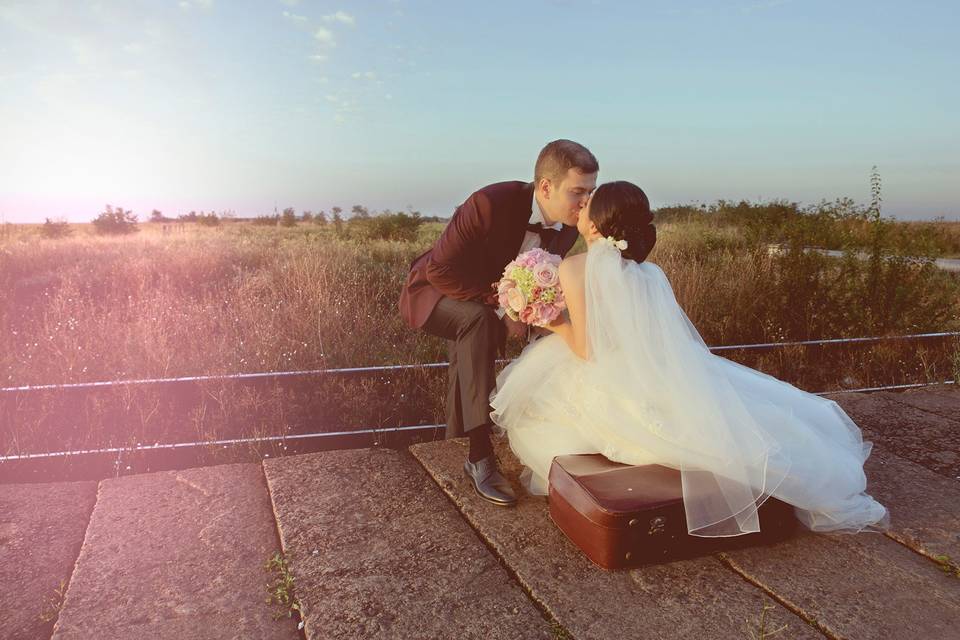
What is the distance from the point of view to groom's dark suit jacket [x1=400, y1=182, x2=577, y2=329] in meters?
3.55

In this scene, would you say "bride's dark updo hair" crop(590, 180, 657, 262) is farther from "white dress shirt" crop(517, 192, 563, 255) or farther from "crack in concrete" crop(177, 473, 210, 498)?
"crack in concrete" crop(177, 473, 210, 498)

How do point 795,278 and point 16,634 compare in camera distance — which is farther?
point 795,278

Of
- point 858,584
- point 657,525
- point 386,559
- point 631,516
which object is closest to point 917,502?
point 858,584

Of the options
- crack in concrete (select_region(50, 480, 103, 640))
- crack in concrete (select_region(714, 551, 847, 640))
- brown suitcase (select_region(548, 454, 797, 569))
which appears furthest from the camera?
brown suitcase (select_region(548, 454, 797, 569))

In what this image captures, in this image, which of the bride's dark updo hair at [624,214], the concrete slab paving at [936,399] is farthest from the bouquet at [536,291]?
the concrete slab paving at [936,399]

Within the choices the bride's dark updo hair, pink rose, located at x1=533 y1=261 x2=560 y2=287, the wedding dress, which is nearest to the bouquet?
pink rose, located at x1=533 y1=261 x2=560 y2=287

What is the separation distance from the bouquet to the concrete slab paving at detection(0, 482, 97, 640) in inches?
84.6

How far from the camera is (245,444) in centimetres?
434

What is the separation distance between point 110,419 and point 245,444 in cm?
111

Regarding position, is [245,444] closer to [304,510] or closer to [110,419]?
[110,419]

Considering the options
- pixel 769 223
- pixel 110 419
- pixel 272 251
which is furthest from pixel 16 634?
pixel 272 251

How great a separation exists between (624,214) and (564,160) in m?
0.58

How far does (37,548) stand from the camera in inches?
112

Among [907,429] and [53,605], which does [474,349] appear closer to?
[53,605]
